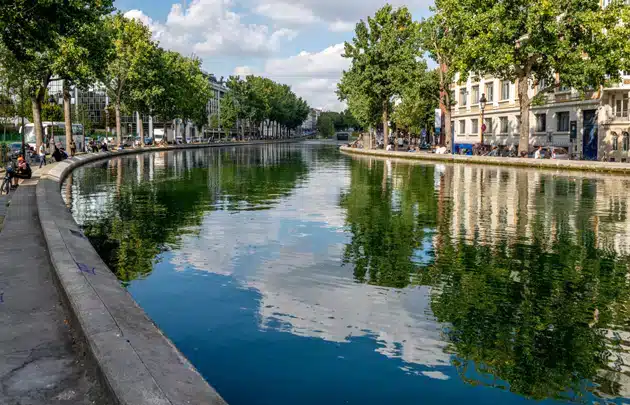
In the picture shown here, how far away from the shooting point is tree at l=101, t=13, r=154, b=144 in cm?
7169

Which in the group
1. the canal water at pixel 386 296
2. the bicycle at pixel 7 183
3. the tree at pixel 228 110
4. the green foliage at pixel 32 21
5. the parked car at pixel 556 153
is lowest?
the canal water at pixel 386 296

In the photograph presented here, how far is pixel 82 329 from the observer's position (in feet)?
19.2

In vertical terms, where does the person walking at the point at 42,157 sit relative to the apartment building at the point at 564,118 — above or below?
below

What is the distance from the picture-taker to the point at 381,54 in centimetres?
6550

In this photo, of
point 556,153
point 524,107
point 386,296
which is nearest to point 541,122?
point 556,153

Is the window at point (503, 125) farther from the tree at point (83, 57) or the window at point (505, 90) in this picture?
the tree at point (83, 57)

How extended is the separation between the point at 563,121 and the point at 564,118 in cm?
33

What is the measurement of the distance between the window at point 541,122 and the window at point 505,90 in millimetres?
6024

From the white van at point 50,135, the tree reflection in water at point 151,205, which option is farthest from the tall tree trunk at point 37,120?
the white van at point 50,135

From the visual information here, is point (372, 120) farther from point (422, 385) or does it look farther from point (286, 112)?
point (286, 112)

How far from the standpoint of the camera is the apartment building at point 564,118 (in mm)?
A: 45281

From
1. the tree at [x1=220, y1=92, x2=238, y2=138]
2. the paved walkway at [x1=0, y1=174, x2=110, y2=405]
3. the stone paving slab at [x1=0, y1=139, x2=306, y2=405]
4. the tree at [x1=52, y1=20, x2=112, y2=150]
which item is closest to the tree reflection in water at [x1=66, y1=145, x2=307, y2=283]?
the paved walkway at [x1=0, y1=174, x2=110, y2=405]

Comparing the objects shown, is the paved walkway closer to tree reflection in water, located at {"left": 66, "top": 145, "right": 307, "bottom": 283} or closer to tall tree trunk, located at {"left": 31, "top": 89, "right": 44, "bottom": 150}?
tree reflection in water, located at {"left": 66, "top": 145, "right": 307, "bottom": 283}

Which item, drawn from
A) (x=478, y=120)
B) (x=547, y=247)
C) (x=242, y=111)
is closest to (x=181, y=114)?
(x=242, y=111)
